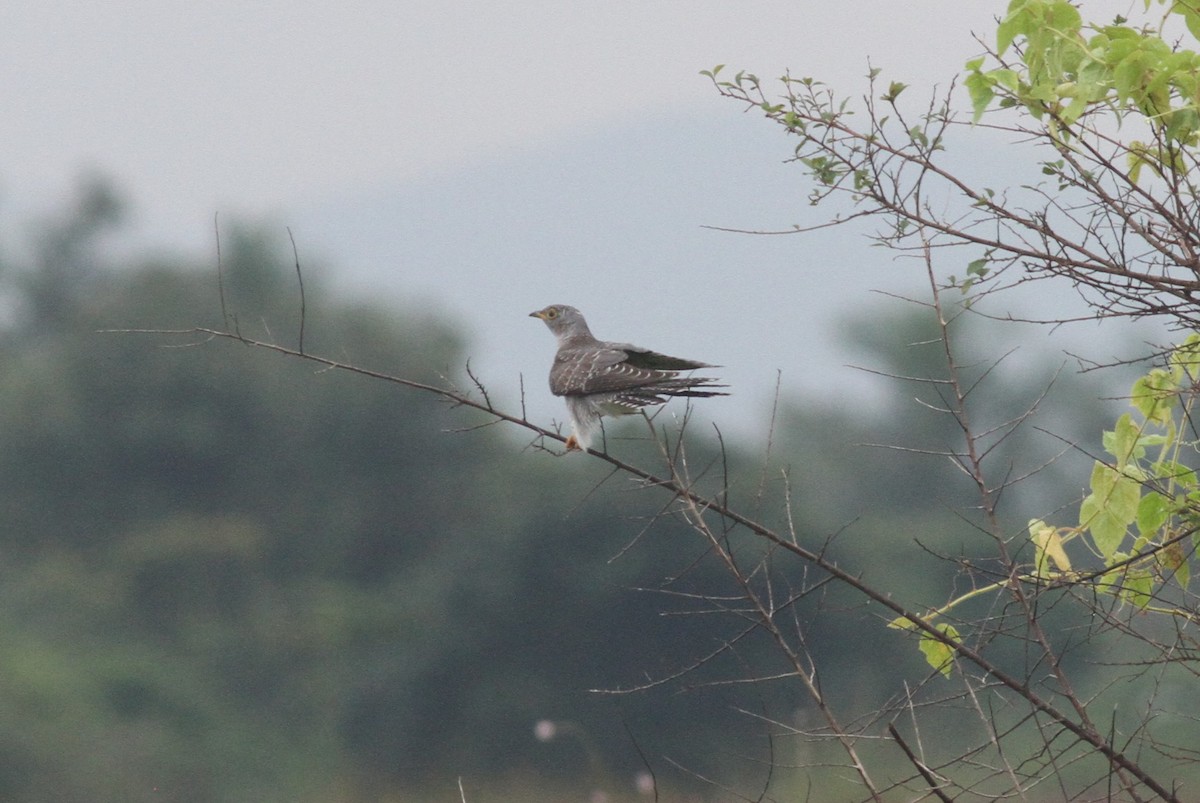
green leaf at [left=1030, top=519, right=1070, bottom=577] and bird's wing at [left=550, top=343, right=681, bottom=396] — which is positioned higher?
bird's wing at [left=550, top=343, right=681, bottom=396]

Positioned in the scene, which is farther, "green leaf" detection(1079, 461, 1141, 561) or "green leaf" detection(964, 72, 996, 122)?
"green leaf" detection(1079, 461, 1141, 561)

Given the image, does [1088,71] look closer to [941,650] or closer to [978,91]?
[978,91]

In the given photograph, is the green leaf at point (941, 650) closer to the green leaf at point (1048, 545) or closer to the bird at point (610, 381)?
the green leaf at point (1048, 545)

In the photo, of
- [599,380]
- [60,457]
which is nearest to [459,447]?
[60,457]

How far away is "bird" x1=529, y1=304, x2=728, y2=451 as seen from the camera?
204 inches

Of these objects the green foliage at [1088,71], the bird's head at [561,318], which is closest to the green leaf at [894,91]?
the green foliage at [1088,71]

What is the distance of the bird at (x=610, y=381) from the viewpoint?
204 inches

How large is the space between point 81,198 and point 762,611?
65.6m

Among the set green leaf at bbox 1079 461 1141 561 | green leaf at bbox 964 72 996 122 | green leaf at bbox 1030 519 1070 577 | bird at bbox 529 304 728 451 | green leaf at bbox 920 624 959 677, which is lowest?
green leaf at bbox 920 624 959 677

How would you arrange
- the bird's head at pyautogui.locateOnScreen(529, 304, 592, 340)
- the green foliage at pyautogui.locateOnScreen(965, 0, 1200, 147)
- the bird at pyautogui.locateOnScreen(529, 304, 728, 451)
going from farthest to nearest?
1. the bird's head at pyautogui.locateOnScreen(529, 304, 592, 340)
2. the bird at pyautogui.locateOnScreen(529, 304, 728, 451)
3. the green foliage at pyautogui.locateOnScreen(965, 0, 1200, 147)

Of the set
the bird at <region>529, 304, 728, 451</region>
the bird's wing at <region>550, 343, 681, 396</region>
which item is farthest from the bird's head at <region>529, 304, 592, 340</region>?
the bird's wing at <region>550, 343, 681, 396</region>

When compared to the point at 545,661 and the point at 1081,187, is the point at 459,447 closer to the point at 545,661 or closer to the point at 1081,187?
the point at 545,661

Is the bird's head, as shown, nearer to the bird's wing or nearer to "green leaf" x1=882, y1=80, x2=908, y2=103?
the bird's wing

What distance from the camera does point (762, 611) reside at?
2918mm
